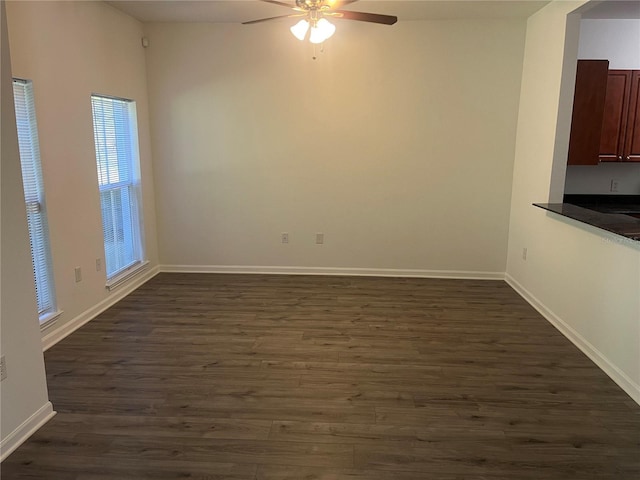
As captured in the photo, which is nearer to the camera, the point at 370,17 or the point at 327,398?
the point at 327,398

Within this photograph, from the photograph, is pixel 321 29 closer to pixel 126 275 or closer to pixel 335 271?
pixel 335 271

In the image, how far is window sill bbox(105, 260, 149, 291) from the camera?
4.36 meters

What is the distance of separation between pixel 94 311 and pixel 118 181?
4.26ft

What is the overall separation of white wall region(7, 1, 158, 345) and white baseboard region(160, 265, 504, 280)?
3.49 feet

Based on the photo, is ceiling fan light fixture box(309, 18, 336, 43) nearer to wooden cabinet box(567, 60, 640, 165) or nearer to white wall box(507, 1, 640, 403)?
white wall box(507, 1, 640, 403)

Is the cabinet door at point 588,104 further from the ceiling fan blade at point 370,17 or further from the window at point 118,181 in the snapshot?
the window at point 118,181

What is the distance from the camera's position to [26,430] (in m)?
2.39

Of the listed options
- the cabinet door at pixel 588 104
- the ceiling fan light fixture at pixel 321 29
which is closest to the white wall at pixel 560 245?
the cabinet door at pixel 588 104

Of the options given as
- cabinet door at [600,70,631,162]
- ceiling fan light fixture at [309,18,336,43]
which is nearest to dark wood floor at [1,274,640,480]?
cabinet door at [600,70,631,162]

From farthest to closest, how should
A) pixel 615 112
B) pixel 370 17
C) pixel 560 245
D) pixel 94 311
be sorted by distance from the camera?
pixel 615 112 → pixel 94 311 → pixel 560 245 → pixel 370 17

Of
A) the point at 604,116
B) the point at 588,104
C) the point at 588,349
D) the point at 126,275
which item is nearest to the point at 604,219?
the point at 588,349

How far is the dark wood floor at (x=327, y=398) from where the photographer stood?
7.30ft

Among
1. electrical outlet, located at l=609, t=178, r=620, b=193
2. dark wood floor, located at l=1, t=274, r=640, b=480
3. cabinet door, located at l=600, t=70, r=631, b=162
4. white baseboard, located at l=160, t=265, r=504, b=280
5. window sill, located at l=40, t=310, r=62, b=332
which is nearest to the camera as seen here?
dark wood floor, located at l=1, t=274, r=640, b=480

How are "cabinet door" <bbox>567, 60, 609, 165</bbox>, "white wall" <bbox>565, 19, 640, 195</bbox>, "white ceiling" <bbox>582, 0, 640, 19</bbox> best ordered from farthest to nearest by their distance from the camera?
"white wall" <bbox>565, 19, 640, 195</bbox>
"cabinet door" <bbox>567, 60, 609, 165</bbox>
"white ceiling" <bbox>582, 0, 640, 19</bbox>
